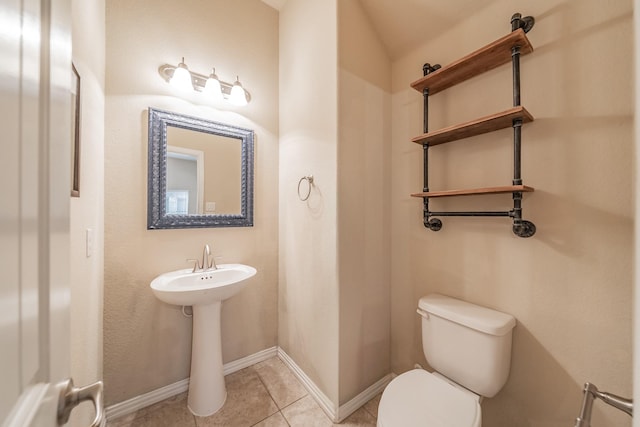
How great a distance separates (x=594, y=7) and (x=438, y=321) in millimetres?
1504

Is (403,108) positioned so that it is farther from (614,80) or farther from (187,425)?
(187,425)

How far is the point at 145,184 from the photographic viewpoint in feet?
4.85

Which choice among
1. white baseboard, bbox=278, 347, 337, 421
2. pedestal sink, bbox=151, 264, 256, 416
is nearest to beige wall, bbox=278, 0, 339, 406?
white baseboard, bbox=278, 347, 337, 421

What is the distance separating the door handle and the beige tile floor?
1.25m

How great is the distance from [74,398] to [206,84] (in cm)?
173

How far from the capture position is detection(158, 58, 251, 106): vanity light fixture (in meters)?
1.50

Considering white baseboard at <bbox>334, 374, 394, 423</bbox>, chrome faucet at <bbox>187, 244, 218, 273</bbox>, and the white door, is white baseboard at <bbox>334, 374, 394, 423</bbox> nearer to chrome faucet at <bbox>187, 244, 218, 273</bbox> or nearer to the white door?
chrome faucet at <bbox>187, 244, 218, 273</bbox>

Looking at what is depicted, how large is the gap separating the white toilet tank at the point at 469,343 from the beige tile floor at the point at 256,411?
0.61m

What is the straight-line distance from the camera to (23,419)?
0.95ft

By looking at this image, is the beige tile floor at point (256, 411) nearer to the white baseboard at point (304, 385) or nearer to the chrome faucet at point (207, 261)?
the white baseboard at point (304, 385)

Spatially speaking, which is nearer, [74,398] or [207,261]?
[74,398]

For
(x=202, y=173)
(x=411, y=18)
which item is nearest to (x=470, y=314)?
(x=411, y=18)

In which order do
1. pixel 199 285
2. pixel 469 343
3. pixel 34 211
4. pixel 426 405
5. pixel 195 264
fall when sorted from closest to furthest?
pixel 34 211, pixel 426 405, pixel 469 343, pixel 199 285, pixel 195 264

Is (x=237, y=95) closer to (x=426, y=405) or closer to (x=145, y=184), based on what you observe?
(x=145, y=184)
